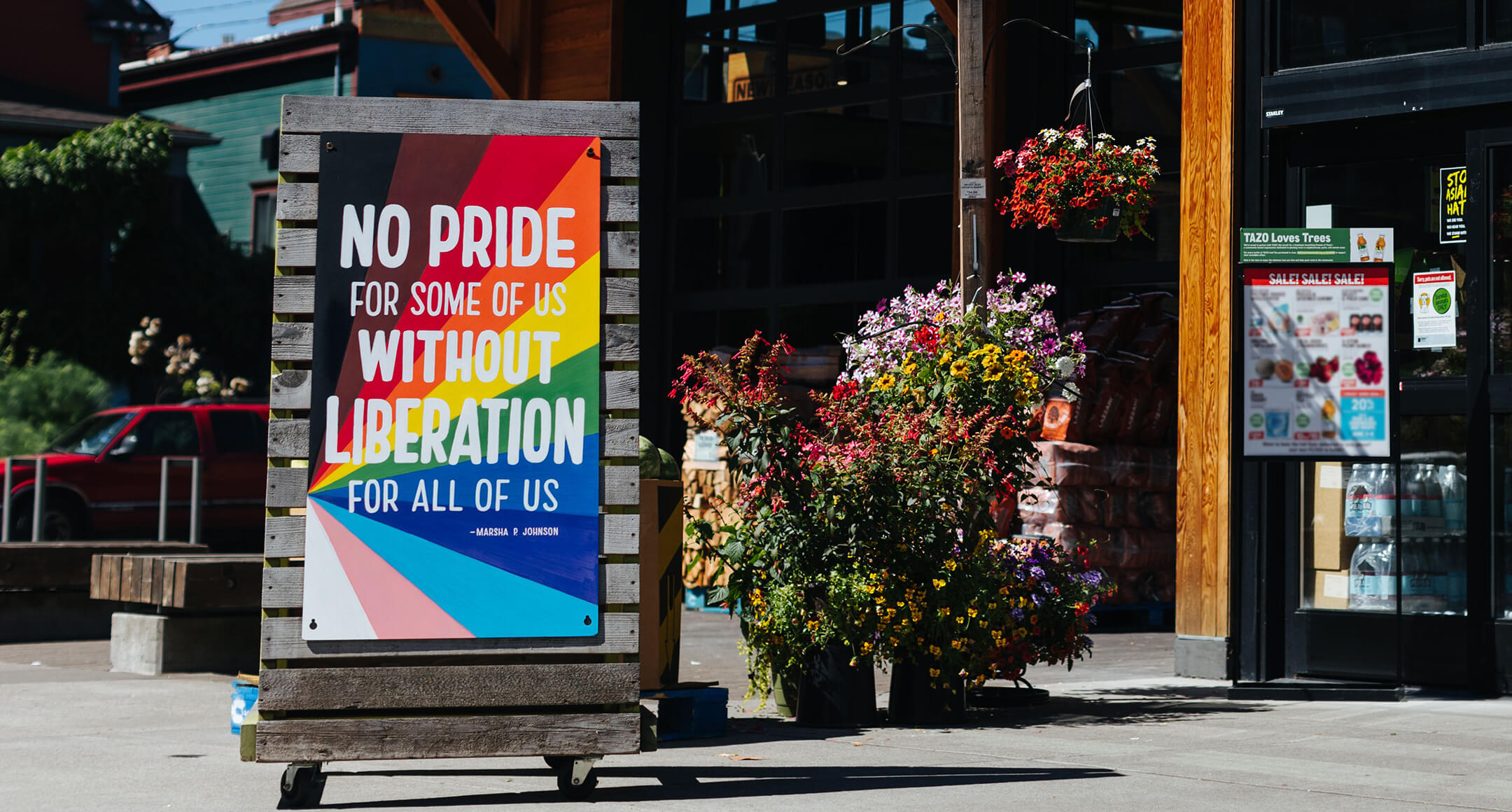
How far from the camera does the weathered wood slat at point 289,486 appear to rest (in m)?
6.74

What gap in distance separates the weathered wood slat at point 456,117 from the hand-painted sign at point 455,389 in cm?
5

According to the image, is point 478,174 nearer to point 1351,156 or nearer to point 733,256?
point 1351,156

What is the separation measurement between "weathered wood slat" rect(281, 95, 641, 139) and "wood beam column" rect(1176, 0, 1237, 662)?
5401mm

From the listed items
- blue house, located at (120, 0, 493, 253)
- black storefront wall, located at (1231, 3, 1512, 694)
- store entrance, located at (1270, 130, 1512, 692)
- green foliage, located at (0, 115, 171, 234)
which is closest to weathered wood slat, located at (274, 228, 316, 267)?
black storefront wall, located at (1231, 3, 1512, 694)

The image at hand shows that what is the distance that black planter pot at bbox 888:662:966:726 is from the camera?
9297 millimetres

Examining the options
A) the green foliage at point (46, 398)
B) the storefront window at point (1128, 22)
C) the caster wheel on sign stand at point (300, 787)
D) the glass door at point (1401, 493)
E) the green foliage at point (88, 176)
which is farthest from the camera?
the green foliage at point (88, 176)

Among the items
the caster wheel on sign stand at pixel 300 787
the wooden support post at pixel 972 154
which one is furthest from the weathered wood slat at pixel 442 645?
the wooden support post at pixel 972 154

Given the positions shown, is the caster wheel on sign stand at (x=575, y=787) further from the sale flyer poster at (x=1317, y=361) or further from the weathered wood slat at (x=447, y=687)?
the sale flyer poster at (x=1317, y=361)

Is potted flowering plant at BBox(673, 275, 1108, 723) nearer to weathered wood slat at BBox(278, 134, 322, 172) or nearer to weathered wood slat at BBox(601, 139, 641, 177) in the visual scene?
weathered wood slat at BBox(601, 139, 641, 177)

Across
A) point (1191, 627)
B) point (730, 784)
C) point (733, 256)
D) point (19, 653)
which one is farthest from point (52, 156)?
point (730, 784)

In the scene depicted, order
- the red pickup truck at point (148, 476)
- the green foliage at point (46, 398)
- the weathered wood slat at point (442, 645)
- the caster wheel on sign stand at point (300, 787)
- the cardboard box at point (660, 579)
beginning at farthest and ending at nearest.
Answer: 1. the green foliage at point (46, 398)
2. the red pickup truck at point (148, 476)
3. the cardboard box at point (660, 579)
4. the weathered wood slat at point (442, 645)
5. the caster wheel on sign stand at point (300, 787)

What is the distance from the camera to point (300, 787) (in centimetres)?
659

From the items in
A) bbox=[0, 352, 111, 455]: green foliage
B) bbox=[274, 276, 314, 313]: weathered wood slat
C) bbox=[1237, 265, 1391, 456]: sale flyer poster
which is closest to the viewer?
bbox=[274, 276, 314, 313]: weathered wood slat

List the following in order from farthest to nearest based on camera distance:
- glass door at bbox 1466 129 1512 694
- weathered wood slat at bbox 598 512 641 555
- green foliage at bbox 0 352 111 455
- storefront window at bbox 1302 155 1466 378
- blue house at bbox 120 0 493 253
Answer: blue house at bbox 120 0 493 253
green foliage at bbox 0 352 111 455
storefront window at bbox 1302 155 1466 378
glass door at bbox 1466 129 1512 694
weathered wood slat at bbox 598 512 641 555
